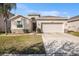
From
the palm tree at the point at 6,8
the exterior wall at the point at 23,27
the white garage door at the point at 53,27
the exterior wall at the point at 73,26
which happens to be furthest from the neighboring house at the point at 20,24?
the exterior wall at the point at 73,26

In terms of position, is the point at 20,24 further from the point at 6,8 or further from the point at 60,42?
the point at 60,42

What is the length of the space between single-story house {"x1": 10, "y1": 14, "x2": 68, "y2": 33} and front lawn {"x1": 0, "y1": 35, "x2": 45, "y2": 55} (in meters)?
0.37

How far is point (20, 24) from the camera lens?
9.49 metres

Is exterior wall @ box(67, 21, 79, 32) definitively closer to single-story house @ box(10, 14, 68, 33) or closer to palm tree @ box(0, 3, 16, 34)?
single-story house @ box(10, 14, 68, 33)

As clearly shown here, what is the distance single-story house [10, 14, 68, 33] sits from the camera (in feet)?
30.1

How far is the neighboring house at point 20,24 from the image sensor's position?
921 cm

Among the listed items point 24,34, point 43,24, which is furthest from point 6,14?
point 43,24

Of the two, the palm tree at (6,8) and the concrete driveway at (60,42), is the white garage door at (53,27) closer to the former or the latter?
the concrete driveway at (60,42)

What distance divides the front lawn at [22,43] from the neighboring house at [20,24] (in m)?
0.37

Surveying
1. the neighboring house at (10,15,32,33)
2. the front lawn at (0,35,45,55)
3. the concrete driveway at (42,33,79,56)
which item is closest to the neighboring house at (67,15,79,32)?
the concrete driveway at (42,33,79,56)

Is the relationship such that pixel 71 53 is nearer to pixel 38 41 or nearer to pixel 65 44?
pixel 65 44

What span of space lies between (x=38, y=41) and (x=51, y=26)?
44.1 inches

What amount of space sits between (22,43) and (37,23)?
4.06ft

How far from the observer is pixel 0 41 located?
9133 mm
